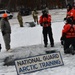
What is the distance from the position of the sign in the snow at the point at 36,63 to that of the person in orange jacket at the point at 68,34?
208 cm

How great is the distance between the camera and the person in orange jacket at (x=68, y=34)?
35.6ft

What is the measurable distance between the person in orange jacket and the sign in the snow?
81.8 inches

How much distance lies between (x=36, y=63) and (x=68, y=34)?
2737 millimetres

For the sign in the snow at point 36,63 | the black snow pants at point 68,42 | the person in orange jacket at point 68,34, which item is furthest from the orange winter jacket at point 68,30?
the sign in the snow at point 36,63

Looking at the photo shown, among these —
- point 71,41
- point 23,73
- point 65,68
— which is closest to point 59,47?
point 71,41

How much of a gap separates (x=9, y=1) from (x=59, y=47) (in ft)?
156

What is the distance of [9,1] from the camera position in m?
59.8

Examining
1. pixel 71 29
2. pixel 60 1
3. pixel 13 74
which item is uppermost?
pixel 71 29

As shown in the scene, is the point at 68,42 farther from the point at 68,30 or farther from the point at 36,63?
the point at 36,63

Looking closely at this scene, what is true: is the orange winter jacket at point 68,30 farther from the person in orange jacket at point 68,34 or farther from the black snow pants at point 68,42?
the black snow pants at point 68,42

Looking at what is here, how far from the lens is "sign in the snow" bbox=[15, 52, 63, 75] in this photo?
27.8 feet

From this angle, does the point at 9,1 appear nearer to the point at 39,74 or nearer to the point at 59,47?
the point at 59,47

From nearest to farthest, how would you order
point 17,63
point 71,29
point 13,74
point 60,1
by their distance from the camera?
point 17,63 < point 13,74 < point 71,29 < point 60,1

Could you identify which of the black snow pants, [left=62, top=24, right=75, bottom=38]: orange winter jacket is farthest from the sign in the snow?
the black snow pants
